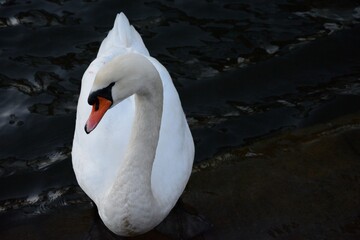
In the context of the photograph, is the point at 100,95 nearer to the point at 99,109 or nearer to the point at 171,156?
the point at 99,109

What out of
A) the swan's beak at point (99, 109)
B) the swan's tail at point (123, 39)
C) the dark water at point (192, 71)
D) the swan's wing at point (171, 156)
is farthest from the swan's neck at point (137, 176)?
the swan's tail at point (123, 39)

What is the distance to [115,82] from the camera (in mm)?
3137

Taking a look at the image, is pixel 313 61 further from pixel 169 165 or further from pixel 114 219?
pixel 114 219

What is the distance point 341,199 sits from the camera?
14.9ft

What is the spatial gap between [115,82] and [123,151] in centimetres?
99

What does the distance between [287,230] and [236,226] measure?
35 cm

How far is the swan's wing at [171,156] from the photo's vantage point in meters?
3.98

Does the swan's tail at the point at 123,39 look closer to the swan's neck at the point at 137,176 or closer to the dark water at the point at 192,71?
the dark water at the point at 192,71

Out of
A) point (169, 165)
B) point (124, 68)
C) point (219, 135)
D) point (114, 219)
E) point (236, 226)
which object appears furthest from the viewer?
point (219, 135)

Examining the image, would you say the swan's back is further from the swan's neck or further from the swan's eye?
the swan's eye

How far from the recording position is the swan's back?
4.00m

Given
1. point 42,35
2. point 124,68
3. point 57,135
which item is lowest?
point 57,135

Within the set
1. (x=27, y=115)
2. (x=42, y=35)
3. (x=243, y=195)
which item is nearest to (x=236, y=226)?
(x=243, y=195)

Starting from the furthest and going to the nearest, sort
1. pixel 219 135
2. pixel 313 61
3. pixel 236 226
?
pixel 313 61 < pixel 219 135 < pixel 236 226
